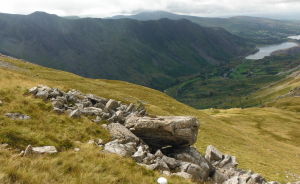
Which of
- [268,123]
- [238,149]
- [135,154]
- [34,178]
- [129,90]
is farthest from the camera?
[268,123]

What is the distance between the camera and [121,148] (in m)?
17.9

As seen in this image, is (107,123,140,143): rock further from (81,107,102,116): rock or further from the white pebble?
the white pebble

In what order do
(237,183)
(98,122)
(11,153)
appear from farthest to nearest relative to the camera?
1. (98,122)
2. (237,183)
3. (11,153)

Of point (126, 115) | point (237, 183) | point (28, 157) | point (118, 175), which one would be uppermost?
point (28, 157)

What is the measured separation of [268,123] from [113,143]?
116361 millimetres

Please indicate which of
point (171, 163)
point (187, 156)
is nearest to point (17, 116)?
point (171, 163)

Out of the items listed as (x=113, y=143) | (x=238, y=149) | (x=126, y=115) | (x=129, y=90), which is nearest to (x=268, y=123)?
(x=129, y=90)

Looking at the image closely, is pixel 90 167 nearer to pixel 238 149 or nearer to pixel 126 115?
pixel 126 115

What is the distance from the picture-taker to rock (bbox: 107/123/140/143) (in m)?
20.9

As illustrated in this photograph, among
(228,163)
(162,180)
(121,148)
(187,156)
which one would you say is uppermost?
(162,180)

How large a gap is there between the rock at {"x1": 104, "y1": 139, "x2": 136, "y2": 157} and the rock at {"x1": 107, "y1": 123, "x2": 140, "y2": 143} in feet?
2.41

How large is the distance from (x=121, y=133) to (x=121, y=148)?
391 centimetres

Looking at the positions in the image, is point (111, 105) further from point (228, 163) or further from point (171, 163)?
point (228, 163)

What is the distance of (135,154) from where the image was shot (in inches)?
696
